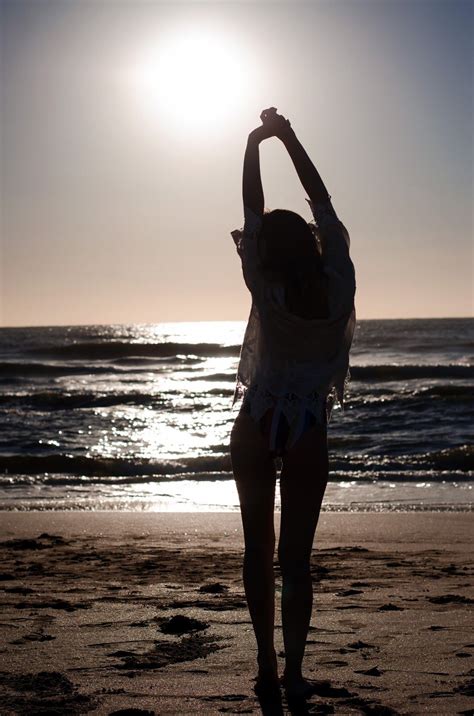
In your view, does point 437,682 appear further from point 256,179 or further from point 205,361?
point 205,361

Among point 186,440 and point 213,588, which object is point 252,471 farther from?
point 186,440

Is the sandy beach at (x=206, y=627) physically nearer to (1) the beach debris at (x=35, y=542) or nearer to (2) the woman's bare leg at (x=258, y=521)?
(1) the beach debris at (x=35, y=542)

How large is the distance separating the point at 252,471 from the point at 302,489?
174 millimetres

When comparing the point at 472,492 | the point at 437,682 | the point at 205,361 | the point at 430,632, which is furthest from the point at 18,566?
the point at 205,361

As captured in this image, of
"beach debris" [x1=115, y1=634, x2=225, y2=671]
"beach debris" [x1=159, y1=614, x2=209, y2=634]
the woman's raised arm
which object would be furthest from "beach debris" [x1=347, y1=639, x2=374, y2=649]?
the woman's raised arm

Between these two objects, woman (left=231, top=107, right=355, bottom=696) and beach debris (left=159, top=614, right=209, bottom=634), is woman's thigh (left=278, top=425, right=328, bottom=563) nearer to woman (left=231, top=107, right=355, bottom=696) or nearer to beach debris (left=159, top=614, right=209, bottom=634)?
woman (left=231, top=107, right=355, bottom=696)

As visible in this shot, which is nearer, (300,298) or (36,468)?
(300,298)

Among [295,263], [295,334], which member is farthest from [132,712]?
[295,263]

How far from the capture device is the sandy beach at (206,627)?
122 inches

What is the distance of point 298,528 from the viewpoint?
9.98 ft

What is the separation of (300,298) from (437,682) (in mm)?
1414

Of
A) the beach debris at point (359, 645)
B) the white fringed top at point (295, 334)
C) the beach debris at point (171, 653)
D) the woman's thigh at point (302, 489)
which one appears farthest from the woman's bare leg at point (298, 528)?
the beach debris at point (359, 645)

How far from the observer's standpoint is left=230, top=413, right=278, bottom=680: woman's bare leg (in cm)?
298

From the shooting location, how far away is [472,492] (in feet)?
33.2
